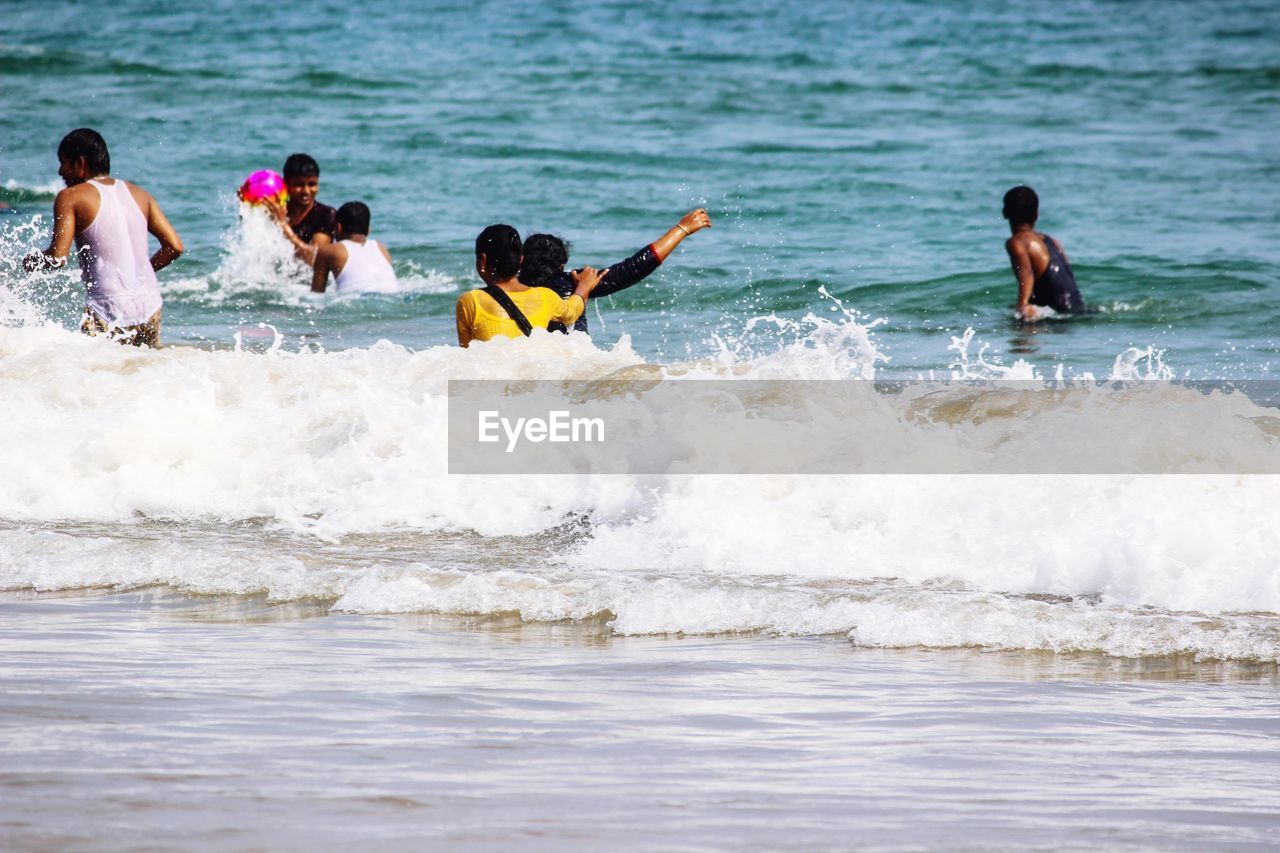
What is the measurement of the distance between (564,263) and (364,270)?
191 inches

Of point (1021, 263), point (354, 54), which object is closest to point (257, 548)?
point (1021, 263)

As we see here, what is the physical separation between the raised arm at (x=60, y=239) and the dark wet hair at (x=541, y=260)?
2084mm

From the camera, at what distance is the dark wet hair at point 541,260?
7.34 meters

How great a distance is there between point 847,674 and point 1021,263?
24.8ft

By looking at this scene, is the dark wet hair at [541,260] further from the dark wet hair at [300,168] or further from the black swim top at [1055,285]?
the black swim top at [1055,285]

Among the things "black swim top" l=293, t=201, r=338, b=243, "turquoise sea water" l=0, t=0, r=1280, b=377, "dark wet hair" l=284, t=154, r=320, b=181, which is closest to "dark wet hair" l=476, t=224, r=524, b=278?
"turquoise sea water" l=0, t=0, r=1280, b=377

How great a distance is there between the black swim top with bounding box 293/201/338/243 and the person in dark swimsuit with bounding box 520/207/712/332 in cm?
494

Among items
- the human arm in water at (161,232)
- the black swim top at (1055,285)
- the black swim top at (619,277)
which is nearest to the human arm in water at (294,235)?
the human arm in water at (161,232)

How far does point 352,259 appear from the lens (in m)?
11.9

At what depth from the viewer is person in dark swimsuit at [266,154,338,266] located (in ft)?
37.9

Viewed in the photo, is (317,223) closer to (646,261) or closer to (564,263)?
(564,263)

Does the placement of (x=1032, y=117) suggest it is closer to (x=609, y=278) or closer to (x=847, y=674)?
(x=609, y=278)

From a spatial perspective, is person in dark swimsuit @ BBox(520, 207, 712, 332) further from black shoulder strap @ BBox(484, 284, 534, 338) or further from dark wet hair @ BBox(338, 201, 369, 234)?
dark wet hair @ BBox(338, 201, 369, 234)

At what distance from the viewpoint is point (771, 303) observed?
12.5 metres
